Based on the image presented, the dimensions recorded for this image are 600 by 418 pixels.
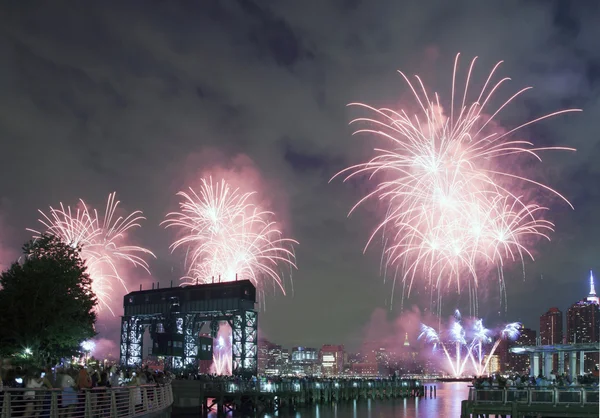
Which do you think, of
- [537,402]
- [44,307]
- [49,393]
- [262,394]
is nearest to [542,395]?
[537,402]

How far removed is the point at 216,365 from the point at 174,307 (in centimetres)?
1664

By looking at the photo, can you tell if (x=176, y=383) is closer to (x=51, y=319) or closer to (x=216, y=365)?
(x=51, y=319)

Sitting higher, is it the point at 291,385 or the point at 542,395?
the point at 542,395

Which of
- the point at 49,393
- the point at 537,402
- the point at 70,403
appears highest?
the point at 49,393

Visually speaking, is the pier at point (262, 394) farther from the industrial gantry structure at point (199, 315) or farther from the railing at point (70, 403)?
the railing at point (70, 403)

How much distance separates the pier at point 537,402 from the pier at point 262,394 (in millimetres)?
25759

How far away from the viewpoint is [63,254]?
4541 cm

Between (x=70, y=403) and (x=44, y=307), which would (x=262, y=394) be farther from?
(x=70, y=403)

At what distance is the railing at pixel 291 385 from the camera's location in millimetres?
60656

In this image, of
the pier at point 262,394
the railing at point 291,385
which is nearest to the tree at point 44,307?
the pier at point 262,394

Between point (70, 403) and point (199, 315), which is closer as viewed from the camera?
point (70, 403)

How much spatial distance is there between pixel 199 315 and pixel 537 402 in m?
55.5

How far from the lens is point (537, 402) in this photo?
3158 cm

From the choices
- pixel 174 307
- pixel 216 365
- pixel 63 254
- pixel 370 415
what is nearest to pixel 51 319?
pixel 63 254
